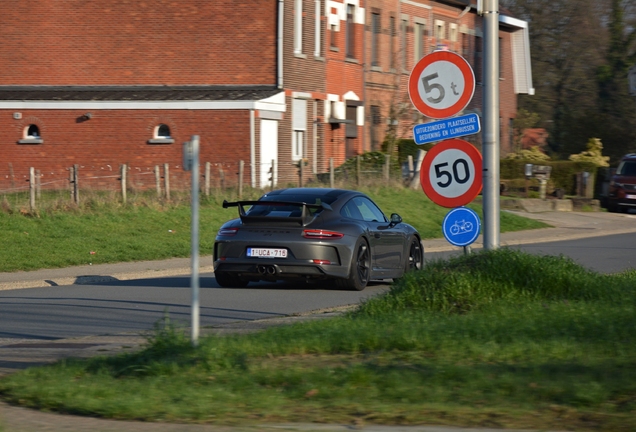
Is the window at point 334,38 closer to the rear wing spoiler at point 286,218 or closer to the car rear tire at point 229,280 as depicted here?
the car rear tire at point 229,280

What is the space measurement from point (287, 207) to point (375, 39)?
29.1 metres

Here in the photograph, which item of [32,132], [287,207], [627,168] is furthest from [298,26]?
[287,207]

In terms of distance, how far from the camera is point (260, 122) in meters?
36.0

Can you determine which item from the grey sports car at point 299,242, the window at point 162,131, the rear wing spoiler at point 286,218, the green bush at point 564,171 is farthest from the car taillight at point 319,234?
the green bush at point 564,171

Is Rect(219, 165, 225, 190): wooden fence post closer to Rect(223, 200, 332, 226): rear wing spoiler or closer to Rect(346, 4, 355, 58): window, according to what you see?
Rect(346, 4, 355, 58): window

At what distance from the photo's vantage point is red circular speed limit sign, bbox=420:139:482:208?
10336 mm

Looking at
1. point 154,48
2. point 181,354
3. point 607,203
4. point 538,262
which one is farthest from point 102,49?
point 181,354

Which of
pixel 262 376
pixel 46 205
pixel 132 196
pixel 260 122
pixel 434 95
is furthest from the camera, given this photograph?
pixel 260 122

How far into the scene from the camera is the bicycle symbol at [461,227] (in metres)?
10.8

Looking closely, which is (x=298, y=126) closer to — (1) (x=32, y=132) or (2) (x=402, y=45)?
(2) (x=402, y=45)

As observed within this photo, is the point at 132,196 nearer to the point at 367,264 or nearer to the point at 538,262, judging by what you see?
the point at 367,264

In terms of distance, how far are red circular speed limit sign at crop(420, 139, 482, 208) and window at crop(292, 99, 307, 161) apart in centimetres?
2772

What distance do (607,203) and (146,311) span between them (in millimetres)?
30854

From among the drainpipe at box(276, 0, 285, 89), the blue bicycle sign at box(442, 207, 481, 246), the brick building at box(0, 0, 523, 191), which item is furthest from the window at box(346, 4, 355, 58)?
the blue bicycle sign at box(442, 207, 481, 246)
